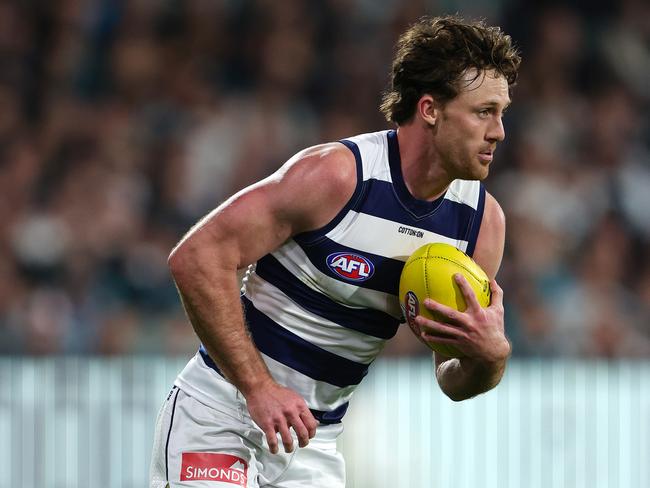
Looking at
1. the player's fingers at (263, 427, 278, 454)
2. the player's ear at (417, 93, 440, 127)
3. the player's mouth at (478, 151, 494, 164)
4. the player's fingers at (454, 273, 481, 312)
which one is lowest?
the player's fingers at (263, 427, 278, 454)

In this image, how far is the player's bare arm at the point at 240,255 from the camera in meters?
3.73

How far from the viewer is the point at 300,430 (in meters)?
3.63

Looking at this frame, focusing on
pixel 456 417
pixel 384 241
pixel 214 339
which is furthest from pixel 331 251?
pixel 456 417

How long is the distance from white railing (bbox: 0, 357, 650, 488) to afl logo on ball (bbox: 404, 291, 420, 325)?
270 cm

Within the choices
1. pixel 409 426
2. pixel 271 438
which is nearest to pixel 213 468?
pixel 271 438

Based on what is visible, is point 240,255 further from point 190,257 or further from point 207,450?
point 207,450

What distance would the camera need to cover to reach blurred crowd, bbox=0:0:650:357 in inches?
308

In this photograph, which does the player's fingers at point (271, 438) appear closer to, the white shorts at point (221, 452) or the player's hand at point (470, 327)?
the white shorts at point (221, 452)

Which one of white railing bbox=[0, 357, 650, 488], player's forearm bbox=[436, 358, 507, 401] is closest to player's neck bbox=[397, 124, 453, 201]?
player's forearm bbox=[436, 358, 507, 401]

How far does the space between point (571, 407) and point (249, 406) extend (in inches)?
137

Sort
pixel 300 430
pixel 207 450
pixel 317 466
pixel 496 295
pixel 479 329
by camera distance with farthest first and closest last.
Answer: pixel 317 466
pixel 207 450
pixel 496 295
pixel 479 329
pixel 300 430

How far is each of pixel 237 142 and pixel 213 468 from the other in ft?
17.4

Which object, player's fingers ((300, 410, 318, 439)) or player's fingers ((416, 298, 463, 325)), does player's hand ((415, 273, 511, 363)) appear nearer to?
player's fingers ((416, 298, 463, 325))

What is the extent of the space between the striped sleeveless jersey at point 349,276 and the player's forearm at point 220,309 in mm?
304
